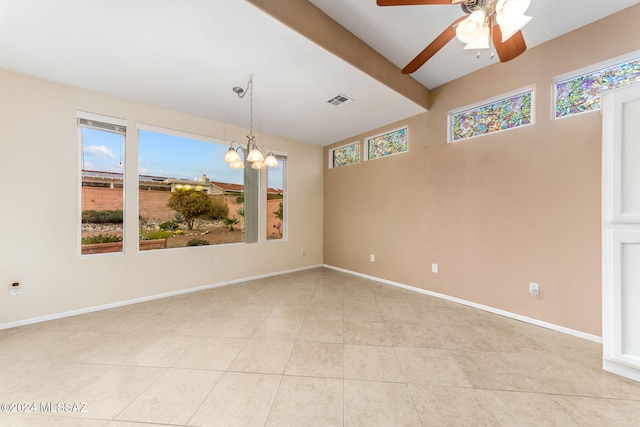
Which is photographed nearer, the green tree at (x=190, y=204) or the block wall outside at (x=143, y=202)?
the block wall outside at (x=143, y=202)

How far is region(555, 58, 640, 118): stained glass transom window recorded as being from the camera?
88.4 inches

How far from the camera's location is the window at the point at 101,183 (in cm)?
304

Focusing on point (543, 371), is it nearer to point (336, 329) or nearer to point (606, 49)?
point (336, 329)

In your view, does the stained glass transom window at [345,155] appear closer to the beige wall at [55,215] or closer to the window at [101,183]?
the beige wall at [55,215]

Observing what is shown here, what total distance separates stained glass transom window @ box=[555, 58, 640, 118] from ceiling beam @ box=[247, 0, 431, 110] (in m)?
1.64

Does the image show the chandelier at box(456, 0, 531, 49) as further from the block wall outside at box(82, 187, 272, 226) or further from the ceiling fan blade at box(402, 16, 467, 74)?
the block wall outside at box(82, 187, 272, 226)

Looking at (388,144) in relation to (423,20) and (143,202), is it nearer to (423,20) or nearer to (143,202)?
(423,20)

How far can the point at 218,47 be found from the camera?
224cm

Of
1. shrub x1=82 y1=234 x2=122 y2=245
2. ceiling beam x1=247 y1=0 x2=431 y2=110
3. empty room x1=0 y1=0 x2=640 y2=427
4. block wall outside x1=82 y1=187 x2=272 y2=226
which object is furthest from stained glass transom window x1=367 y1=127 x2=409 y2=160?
shrub x1=82 y1=234 x2=122 y2=245

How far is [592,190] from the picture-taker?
233 cm

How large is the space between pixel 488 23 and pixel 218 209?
4.15 meters

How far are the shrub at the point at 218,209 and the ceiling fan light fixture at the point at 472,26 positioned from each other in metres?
3.97

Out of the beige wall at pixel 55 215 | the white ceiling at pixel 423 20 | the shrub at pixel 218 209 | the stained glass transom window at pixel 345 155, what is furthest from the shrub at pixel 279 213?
the white ceiling at pixel 423 20

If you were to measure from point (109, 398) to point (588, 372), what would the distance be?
363cm
